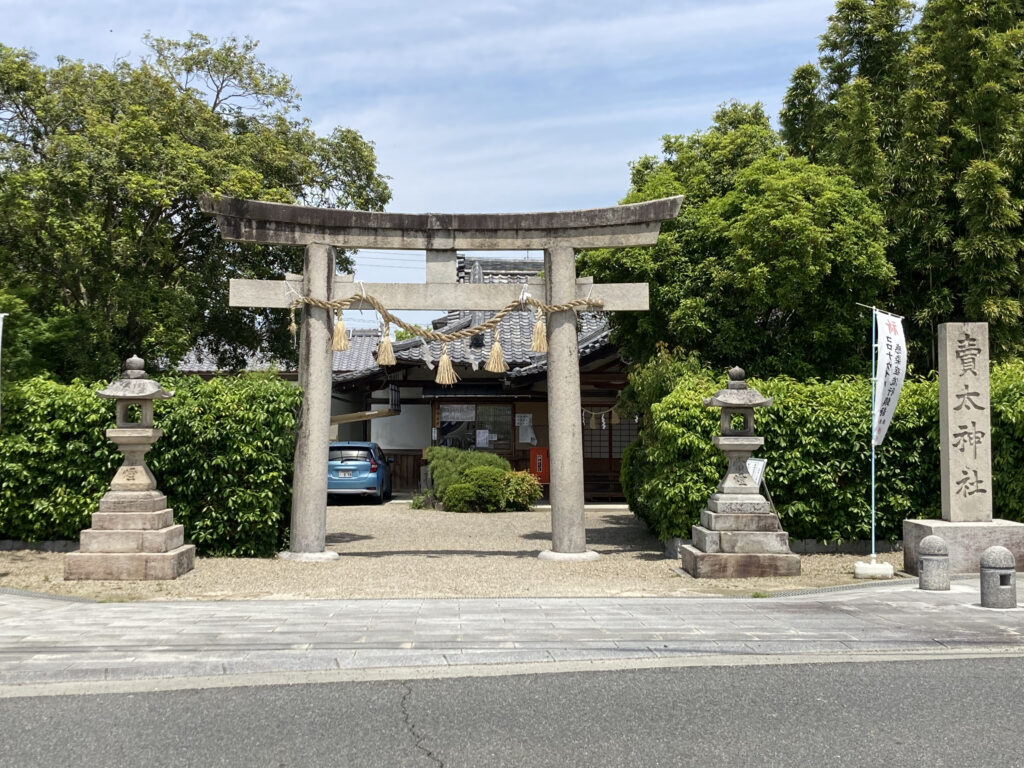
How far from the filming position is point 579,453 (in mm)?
11516

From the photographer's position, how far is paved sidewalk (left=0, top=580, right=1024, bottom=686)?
601cm

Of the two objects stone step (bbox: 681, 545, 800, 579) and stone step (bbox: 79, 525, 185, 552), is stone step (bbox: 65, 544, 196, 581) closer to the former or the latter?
stone step (bbox: 79, 525, 185, 552)

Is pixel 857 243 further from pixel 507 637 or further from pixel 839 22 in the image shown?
pixel 507 637

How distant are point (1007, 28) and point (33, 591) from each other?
17.6m

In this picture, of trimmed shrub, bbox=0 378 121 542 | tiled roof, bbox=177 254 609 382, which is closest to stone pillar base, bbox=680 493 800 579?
trimmed shrub, bbox=0 378 121 542

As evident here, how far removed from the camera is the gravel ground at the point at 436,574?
356 inches

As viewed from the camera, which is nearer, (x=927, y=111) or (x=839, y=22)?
(x=927, y=111)

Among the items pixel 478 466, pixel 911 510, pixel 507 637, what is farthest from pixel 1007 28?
pixel 507 637

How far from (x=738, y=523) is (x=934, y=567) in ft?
6.96

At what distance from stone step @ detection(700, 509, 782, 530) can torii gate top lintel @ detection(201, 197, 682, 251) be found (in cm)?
381

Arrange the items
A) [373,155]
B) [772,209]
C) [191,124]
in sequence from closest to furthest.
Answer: [772,209] → [191,124] → [373,155]

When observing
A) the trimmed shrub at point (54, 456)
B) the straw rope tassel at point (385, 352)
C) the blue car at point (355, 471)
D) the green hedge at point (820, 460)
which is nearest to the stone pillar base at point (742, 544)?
the green hedge at point (820, 460)

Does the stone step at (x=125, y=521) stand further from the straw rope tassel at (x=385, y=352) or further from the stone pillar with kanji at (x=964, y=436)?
the stone pillar with kanji at (x=964, y=436)

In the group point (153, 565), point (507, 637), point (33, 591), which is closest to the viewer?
point (507, 637)
